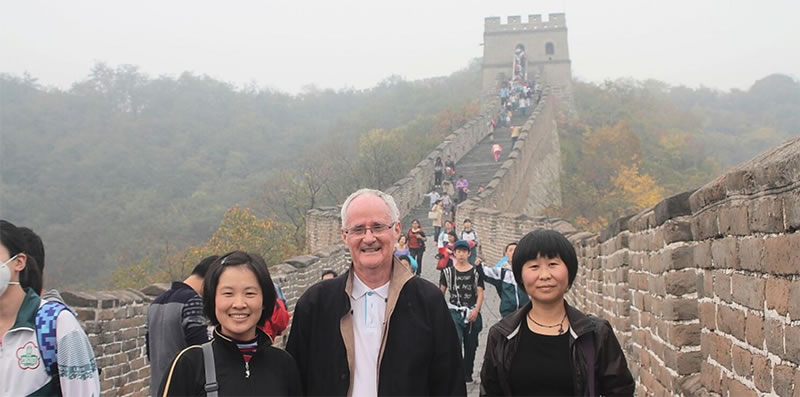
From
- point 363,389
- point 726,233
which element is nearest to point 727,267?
point 726,233

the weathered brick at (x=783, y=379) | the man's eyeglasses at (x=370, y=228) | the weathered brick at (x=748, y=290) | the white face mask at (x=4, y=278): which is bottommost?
the weathered brick at (x=783, y=379)

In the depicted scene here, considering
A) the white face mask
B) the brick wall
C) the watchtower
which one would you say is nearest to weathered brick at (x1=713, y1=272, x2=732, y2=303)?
the brick wall

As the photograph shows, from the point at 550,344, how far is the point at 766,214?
35.1 inches

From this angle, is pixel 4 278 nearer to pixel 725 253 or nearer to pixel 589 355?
pixel 589 355

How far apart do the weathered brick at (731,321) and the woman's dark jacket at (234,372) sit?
5.84 ft

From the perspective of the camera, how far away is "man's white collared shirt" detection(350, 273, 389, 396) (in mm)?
3098

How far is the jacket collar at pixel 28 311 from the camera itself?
3.18 m

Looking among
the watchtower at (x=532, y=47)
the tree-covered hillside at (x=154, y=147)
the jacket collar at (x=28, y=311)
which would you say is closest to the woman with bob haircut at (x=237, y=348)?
the jacket collar at (x=28, y=311)

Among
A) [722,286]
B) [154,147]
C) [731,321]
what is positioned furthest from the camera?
[154,147]

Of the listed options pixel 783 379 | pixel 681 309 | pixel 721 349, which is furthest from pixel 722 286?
pixel 783 379

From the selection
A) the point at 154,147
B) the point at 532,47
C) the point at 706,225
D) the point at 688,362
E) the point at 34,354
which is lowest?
the point at 688,362

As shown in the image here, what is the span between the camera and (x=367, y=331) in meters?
3.16

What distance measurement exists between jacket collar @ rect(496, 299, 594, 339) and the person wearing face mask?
1.59 meters

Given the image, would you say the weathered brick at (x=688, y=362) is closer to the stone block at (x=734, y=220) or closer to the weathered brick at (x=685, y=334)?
the weathered brick at (x=685, y=334)
